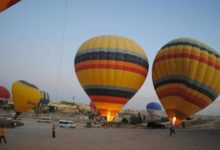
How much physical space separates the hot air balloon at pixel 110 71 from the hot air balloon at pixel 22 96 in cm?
1602

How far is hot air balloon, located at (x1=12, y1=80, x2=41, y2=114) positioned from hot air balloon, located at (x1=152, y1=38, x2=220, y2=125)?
67.9ft

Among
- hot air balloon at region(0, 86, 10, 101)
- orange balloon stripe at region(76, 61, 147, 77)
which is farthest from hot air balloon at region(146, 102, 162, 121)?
hot air balloon at region(0, 86, 10, 101)

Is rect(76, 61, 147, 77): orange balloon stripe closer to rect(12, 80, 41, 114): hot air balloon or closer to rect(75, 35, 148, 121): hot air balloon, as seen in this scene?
rect(75, 35, 148, 121): hot air balloon

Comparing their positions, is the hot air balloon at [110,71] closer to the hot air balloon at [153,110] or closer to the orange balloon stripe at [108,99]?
the orange balloon stripe at [108,99]

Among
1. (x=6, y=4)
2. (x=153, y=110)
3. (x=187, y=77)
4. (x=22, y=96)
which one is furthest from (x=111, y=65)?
(x=153, y=110)

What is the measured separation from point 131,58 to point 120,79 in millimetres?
2129

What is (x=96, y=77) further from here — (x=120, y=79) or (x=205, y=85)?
(x=205, y=85)

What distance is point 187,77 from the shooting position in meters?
25.5

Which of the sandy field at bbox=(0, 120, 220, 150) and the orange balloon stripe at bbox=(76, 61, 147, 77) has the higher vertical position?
the orange balloon stripe at bbox=(76, 61, 147, 77)

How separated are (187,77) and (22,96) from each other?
77.1 ft

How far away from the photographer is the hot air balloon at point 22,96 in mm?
40625

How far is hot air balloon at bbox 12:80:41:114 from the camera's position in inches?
1599

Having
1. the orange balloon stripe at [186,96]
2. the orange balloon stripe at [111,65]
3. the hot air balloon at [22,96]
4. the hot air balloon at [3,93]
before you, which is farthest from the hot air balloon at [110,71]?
the hot air balloon at [3,93]

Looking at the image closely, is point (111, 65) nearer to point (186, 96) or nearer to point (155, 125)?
point (186, 96)
